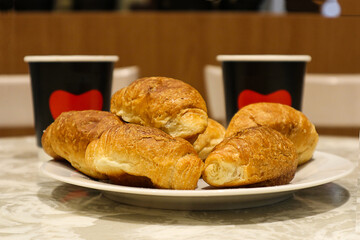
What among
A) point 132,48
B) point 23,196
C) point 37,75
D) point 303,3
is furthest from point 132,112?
point 303,3

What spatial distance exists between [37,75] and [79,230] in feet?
1.33

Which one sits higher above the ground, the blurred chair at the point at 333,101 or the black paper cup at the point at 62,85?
the black paper cup at the point at 62,85

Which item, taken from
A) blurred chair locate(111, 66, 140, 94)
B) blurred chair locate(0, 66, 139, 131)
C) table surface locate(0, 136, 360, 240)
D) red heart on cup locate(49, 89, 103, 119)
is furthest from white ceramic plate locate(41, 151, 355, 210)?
blurred chair locate(0, 66, 139, 131)

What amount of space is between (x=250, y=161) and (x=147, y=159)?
0.33ft

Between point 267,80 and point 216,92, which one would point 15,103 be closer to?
point 216,92

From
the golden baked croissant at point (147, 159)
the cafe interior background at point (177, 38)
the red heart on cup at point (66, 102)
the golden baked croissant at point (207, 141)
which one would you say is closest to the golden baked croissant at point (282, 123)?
the golden baked croissant at point (207, 141)

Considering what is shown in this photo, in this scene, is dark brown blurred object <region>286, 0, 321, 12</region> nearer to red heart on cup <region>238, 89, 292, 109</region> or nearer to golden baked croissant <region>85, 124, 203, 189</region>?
red heart on cup <region>238, 89, 292, 109</region>

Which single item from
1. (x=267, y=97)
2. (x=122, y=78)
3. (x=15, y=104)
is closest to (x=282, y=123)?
(x=267, y=97)

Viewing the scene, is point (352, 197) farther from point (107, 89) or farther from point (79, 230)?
point (107, 89)

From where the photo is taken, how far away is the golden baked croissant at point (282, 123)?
1.95 feet

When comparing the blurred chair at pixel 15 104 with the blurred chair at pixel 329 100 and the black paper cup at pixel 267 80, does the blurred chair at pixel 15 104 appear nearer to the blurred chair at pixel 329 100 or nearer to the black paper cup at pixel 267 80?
the blurred chair at pixel 329 100

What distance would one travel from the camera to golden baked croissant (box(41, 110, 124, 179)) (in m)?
0.55

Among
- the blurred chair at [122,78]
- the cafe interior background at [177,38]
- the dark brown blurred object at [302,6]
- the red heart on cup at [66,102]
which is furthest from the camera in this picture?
the dark brown blurred object at [302,6]

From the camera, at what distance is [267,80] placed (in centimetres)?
79
